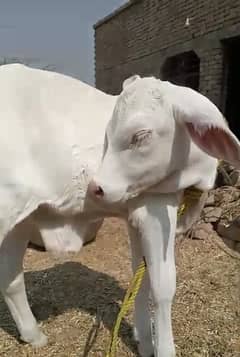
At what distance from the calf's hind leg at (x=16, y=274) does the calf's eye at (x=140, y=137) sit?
1.72 ft

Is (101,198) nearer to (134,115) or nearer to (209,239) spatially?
(134,115)

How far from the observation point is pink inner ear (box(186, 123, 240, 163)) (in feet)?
3.89

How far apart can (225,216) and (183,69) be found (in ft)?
14.0

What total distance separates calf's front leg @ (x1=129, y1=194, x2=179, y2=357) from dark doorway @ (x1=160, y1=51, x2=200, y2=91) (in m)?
5.61

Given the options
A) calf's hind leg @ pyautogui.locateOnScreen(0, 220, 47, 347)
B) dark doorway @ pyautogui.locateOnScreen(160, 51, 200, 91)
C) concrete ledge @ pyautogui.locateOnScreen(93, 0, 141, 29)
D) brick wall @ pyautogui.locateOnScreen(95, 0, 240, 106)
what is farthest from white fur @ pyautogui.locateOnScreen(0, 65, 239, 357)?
concrete ledge @ pyautogui.locateOnScreen(93, 0, 141, 29)

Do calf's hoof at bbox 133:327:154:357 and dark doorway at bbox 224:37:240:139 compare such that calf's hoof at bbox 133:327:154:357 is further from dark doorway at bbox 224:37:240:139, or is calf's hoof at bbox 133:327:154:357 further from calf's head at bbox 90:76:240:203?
dark doorway at bbox 224:37:240:139

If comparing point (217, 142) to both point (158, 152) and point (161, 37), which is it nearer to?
point (158, 152)

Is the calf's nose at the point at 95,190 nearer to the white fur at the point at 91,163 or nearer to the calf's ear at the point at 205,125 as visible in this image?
the white fur at the point at 91,163

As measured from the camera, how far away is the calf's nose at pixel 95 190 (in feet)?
4.13

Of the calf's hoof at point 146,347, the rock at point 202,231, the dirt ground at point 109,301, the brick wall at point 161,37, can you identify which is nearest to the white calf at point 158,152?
the calf's hoof at point 146,347

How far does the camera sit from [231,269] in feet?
9.10

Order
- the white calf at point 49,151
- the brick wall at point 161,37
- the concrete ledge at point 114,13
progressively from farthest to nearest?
the concrete ledge at point 114,13 < the brick wall at point 161,37 < the white calf at point 49,151

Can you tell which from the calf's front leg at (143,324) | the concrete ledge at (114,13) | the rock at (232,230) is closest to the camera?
the calf's front leg at (143,324)

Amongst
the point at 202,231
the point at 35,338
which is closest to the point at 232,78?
the point at 202,231
